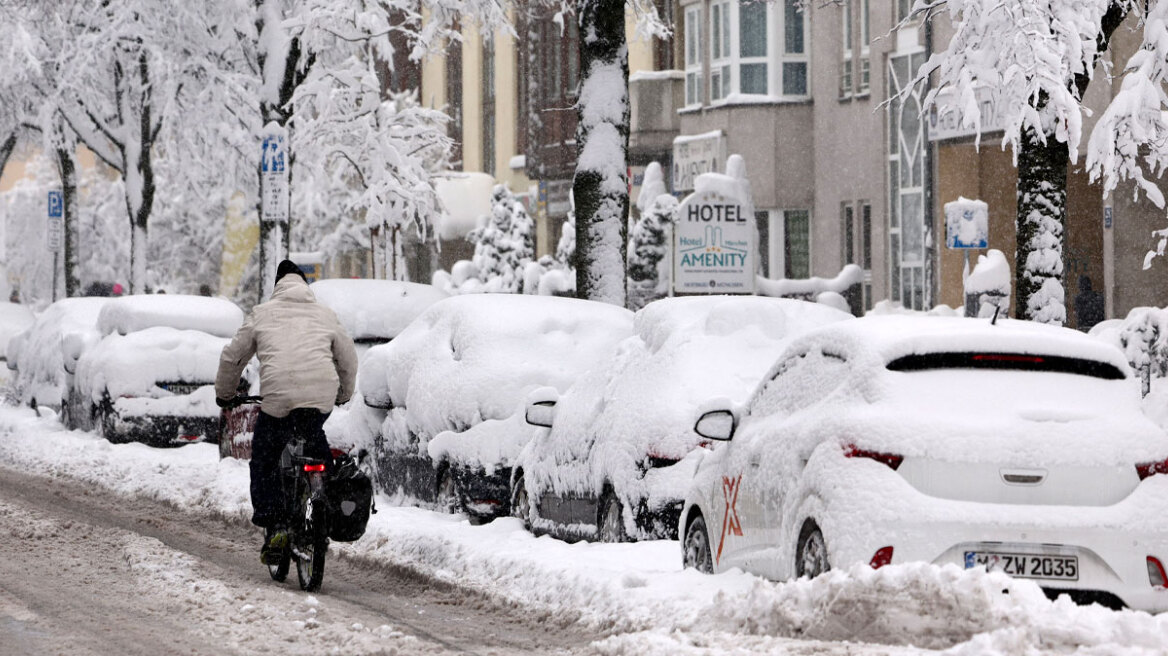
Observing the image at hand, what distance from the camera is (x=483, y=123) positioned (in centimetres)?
5775

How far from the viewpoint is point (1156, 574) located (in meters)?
7.95

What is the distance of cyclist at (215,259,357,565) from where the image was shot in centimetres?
1062

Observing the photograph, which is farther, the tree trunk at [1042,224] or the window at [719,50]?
the window at [719,50]

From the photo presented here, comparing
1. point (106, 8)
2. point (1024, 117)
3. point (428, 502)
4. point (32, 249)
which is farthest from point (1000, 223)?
point (32, 249)

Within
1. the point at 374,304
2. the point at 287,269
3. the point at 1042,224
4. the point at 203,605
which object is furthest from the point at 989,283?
the point at 203,605

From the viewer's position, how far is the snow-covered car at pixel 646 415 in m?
11.2

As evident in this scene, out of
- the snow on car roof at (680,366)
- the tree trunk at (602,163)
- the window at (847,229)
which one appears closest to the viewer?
the snow on car roof at (680,366)

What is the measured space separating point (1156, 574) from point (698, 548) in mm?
2841

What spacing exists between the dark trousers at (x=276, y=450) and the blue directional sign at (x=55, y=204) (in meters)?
30.2

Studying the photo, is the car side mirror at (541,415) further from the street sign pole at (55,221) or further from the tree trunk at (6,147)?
the tree trunk at (6,147)

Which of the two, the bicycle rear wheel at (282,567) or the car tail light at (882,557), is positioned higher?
the car tail light at (882,557)

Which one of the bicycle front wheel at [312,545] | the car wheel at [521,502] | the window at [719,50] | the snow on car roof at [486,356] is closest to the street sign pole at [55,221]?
the window at [719,50]

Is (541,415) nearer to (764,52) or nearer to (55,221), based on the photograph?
(764,52)

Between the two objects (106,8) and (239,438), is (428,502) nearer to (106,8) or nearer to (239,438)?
(239,438)
